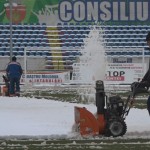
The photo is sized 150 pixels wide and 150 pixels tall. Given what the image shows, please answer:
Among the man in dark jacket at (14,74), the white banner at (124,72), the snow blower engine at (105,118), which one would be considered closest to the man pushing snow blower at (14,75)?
the man in dark jacket at (14,74)

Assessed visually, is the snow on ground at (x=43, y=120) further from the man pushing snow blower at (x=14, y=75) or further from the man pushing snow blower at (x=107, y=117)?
the man pushing snow blower at (x=14, y=75)

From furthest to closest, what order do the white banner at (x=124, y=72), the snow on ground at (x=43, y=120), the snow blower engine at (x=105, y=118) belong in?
the white banner at (x=124, y=72)
the snow on ground at (x=43, y=120)
the snow blower engine at (x=105, y=118)

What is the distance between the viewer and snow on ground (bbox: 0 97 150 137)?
1038 cm

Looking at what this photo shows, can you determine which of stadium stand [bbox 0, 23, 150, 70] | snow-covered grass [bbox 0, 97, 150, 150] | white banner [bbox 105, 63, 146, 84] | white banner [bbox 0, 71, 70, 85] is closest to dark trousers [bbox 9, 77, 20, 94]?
white banner [bbox 0, 71, 70, 85]

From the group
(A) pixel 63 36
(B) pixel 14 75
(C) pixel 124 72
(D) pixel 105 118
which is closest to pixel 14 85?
(B) pixel 14 75

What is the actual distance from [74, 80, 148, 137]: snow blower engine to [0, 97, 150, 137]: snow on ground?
386mm

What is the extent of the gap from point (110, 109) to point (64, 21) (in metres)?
34.8

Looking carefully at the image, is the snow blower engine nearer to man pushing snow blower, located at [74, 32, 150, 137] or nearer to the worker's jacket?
man pushing snow blower, located at [74, 32, 150, 137]

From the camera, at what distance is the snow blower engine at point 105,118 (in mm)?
9891

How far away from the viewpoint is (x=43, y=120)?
38.8ft

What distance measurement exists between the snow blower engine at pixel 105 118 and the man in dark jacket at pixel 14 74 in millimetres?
12701

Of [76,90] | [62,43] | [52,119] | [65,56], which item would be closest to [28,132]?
[52,119]

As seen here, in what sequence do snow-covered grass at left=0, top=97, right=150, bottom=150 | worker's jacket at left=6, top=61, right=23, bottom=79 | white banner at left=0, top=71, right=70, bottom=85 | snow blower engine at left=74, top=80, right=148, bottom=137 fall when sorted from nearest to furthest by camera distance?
snow-covered grass at left=0, top=97, right=150, bottom=150
snow blower engine at left=74, top=80, right=148, bottom=137
worker's jacket at left=6, top=61, right=23, bottom=79
white banner at left=0, top=71, right=70, bottom=85

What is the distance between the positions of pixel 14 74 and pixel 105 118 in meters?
12.9
